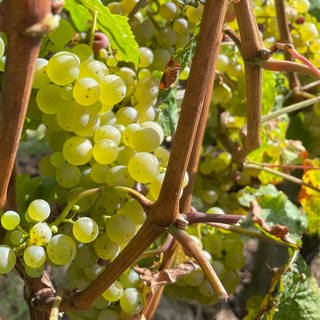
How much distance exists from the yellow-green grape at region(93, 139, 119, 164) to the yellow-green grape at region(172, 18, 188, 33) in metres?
0.21

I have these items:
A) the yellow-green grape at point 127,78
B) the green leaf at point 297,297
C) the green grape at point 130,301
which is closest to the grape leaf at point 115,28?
the yellow-green grape at point 127,78

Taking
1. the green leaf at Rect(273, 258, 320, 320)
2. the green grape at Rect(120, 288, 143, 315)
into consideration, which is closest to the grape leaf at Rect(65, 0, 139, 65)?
the green grape at Rect(120, 288, 143, 315)

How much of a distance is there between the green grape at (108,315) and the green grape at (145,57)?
252mm

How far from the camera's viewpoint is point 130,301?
0.59 metres

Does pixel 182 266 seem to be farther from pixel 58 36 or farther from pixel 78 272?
pixel 58 36

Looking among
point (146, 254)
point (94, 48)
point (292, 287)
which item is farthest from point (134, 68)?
point (292, 287)

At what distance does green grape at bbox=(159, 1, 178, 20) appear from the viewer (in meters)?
0.70

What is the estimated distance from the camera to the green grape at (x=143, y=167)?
53 centimetres

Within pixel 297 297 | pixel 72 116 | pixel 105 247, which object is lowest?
pixel 297 297

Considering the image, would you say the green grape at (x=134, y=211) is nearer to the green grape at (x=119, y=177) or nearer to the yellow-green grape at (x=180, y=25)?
the green grape at (x=119, y=177)

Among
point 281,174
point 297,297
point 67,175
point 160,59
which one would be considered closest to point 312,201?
point 281,174

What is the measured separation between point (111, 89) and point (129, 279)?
185 millimetres

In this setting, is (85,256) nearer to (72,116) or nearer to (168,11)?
(72,116)

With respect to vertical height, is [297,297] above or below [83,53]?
below
